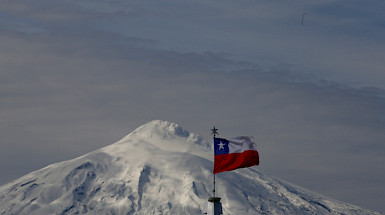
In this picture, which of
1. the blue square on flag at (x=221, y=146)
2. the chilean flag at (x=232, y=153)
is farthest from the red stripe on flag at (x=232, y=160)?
the blue square on flag at (x=221, y=146)

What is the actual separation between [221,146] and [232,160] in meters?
2.19

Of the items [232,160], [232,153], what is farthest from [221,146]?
[232,160]

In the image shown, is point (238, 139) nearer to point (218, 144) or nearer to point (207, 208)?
point (218, 144)

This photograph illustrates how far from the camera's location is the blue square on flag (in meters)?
95.0

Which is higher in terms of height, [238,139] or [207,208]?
[238,139]

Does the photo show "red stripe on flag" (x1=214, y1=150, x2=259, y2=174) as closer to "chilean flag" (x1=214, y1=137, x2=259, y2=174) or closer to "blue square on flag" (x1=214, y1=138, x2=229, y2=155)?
"chilean flag" (x1=214, y1=137, x2=259, y2=174)

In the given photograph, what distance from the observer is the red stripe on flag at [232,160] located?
9500 centimetres

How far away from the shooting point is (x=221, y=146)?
95.4 metres

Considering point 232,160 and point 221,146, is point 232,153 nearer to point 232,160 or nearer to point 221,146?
point 232,160

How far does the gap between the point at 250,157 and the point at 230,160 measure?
8.76 ft

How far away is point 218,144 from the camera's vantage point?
9531cm

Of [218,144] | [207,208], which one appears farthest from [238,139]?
[207,208]

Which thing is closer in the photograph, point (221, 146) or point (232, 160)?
point (221, 146)

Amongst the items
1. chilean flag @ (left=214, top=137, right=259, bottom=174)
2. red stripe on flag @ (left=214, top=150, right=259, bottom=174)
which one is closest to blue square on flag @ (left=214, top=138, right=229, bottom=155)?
chilean flag @ (left=214, top=137, right=259, bottom=174)
